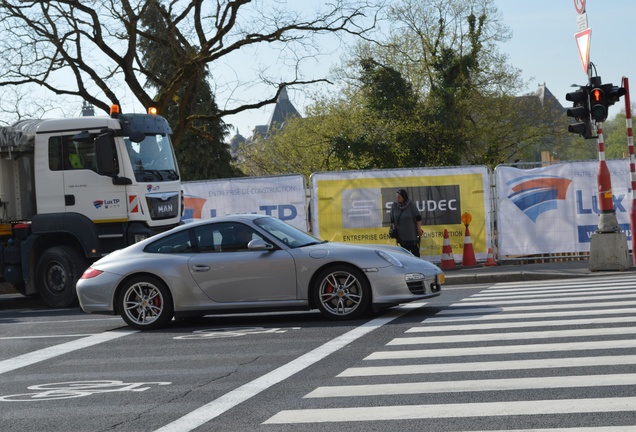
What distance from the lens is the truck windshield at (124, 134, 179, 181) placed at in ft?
56.7

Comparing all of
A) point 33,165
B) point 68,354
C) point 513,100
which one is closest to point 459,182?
point 33,165

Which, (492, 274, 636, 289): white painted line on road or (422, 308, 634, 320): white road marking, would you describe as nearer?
(422, 308, 634, 320): white road marking

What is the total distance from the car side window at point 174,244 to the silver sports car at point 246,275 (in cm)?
1

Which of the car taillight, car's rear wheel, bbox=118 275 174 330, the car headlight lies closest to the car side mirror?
car's rear wheel, bbox=118 275 174 330

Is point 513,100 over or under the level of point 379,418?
over

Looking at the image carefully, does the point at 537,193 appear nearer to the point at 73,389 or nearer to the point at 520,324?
the point at 520,324

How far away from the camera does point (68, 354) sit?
1109cm

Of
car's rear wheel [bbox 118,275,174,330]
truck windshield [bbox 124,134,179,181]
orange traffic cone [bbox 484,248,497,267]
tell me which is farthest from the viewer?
orange traffic cone [bbox 484,248,497,267]

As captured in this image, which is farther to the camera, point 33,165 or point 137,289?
point 33,165

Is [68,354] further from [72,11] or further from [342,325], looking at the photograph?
[72,11]

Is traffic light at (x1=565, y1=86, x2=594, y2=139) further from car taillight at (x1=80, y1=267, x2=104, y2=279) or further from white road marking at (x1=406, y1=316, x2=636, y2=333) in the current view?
car taillight at (x1=80, y1=267, x2=104, y2=279)

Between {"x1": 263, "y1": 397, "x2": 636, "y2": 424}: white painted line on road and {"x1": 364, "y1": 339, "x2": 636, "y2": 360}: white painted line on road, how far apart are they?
224 cm

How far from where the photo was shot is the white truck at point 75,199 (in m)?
17.1

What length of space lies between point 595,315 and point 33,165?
10.5 metres
